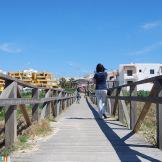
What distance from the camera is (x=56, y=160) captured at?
6719mm

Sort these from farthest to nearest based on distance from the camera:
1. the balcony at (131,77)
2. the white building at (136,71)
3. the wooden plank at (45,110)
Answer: the white building at (136,71) → the balcony at (131,77) → the wooden plank at (45,110)

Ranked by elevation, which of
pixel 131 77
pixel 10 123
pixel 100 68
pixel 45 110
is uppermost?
pixel 131 77

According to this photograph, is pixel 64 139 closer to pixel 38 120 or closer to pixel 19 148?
pixel 19 148

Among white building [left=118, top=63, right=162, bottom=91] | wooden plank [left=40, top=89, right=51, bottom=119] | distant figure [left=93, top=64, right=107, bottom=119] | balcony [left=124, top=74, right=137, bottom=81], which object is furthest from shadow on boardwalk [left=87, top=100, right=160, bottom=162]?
balcony [left=124, top=74, right=137, bottom=81]

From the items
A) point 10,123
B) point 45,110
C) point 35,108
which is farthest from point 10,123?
point 45,110

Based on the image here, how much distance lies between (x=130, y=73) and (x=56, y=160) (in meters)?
122

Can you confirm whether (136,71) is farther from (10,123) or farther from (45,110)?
(10,123)

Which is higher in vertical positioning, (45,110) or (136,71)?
(136,71)

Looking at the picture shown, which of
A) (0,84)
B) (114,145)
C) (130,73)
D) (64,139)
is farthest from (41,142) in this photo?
(130,73)

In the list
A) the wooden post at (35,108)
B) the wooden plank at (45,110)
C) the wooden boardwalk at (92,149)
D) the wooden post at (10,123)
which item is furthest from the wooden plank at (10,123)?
Answer: the wooden plank at (45,110)

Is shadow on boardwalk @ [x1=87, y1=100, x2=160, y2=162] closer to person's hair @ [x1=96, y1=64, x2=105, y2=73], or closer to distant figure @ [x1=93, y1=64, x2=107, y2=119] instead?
distant figure @ [x1=93, y1=64, x2=107, y2=119]

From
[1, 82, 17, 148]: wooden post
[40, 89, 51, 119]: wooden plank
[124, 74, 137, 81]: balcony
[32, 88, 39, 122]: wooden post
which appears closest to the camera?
[1, 82, 17, 148]: wooden post

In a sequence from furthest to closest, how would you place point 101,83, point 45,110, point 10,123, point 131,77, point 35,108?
1. point 131,77
2. point 101,83
3. point 45,110
4. point 35,108
5. point 10,123

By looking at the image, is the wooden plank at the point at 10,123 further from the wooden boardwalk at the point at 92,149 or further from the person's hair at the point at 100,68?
the person's hair at the point at 100,68
